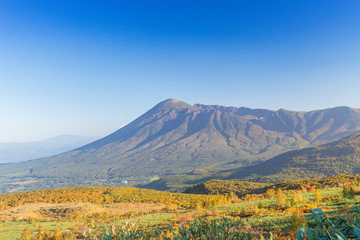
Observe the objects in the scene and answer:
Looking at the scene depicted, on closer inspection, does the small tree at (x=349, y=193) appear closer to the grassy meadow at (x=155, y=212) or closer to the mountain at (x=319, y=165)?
the grassy meadow at (x=155, y=212)

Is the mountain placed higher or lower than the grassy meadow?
lower

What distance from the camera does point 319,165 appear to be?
16762cm

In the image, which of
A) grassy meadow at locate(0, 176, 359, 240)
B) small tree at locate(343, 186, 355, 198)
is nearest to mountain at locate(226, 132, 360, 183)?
grassy meadow at locate(0, 176, 359, 240)

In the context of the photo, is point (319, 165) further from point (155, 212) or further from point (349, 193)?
point (155, 212)

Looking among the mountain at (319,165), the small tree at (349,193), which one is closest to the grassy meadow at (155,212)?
the small tree at (349,193)

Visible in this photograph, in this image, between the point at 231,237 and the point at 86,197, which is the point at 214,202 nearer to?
the point at 231,237

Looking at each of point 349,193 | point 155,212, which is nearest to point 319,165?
point 349,193

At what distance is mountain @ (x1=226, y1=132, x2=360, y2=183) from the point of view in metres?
154

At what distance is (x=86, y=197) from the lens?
7569cm

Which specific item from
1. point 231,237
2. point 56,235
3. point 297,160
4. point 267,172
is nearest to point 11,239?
point 56,235

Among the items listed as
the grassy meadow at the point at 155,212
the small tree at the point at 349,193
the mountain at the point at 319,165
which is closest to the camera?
the grassy meadow at the point at 155,212

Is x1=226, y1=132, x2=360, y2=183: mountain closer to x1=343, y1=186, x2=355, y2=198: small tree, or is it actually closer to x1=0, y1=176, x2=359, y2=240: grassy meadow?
x1=0, y1=176, x2=359, y2=240: grassy meadow

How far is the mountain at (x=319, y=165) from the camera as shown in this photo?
154m

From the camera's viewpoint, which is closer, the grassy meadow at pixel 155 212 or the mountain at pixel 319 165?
the grassy meadow at pixel 155 212
